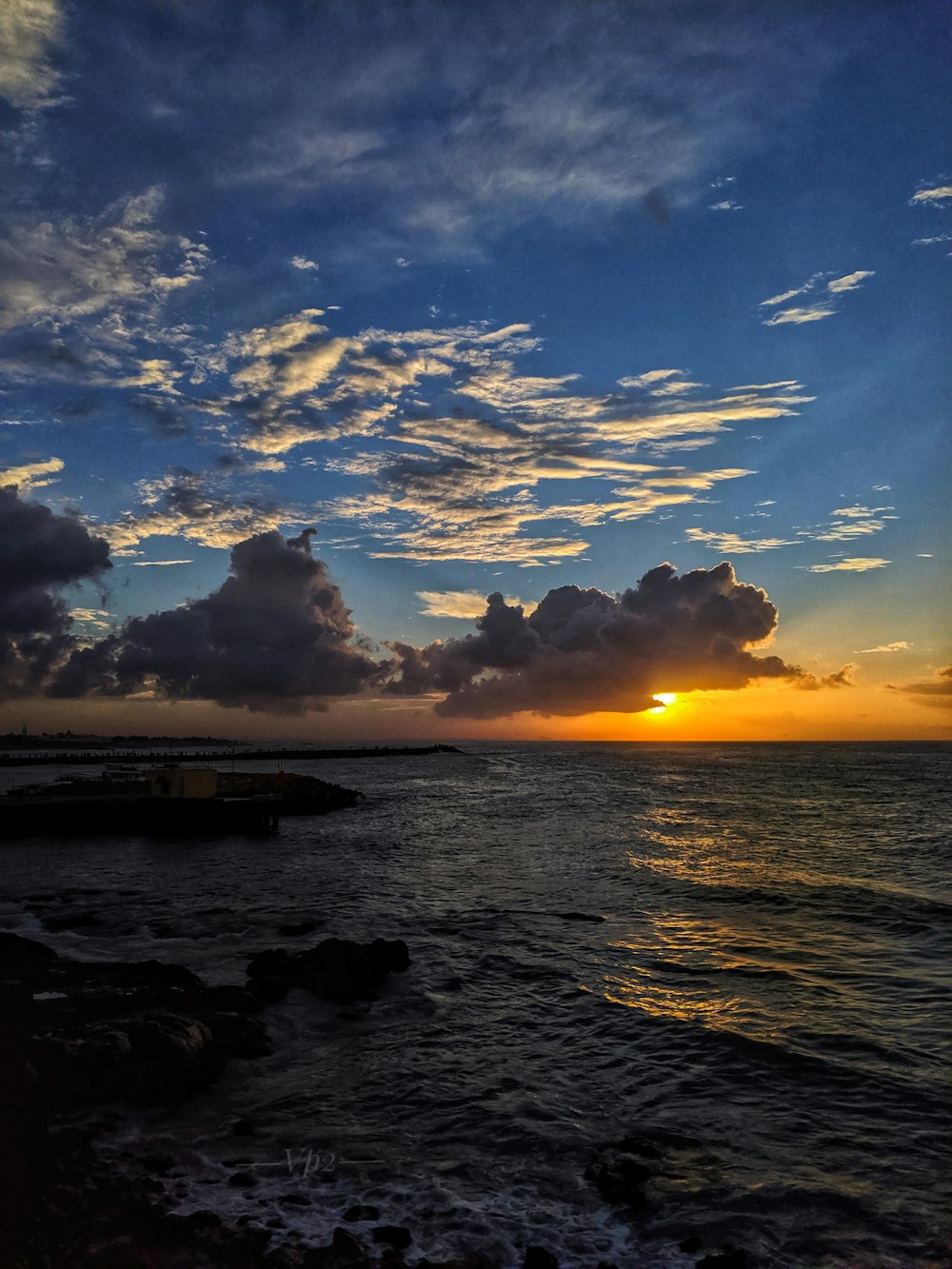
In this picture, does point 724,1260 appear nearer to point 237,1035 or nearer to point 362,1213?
point 362,1213

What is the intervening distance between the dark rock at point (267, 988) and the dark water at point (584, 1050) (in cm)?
44

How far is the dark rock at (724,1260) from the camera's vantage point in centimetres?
877

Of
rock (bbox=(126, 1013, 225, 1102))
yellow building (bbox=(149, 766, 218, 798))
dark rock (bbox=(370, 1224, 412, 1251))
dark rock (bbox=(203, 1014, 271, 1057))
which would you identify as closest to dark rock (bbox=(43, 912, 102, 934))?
dark rock (bbox=(203, 1014, 271, 1057))

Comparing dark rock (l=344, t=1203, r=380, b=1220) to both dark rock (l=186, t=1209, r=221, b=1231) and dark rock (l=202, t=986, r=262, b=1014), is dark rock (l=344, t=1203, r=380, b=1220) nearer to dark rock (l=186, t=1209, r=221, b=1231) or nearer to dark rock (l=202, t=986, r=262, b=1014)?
dark rock (l=186, t=1209, r=221, b=1231)

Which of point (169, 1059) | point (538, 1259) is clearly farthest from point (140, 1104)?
point (538, 1259)

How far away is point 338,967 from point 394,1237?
33.2ft

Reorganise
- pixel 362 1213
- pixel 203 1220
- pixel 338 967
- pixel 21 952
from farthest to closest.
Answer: pixel 21 952 < pixel 338 967 < pixel 362 1213 < pixel 203 1220

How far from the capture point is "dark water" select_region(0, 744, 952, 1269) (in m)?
10.0

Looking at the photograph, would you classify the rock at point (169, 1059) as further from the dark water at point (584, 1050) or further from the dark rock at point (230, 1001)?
the dark rock at point (230, 1001)

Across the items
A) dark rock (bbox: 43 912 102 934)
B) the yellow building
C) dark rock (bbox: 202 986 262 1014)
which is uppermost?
dark rock (bbox: 202 986 262 1014)

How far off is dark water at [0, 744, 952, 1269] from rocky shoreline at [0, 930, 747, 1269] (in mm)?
404

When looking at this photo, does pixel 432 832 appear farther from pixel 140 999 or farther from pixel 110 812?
pixel 140 999

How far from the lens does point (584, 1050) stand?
15.4m

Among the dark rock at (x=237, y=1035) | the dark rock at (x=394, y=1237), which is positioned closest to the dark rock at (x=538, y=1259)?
the dark rock at (x=394, y=1237)
